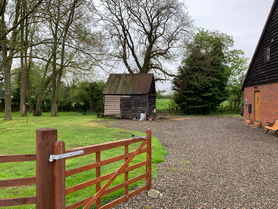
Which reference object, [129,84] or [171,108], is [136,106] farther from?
[171,108]

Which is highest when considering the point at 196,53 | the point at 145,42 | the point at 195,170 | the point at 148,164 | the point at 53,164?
the point at 145,42

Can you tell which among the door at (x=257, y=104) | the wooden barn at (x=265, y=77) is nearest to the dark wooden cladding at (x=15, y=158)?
the wooden barn at (x=265, y=77)

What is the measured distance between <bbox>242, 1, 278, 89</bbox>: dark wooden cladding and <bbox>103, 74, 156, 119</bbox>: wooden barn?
9556 mm

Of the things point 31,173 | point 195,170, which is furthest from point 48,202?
point 195,170

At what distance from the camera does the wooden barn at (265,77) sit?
1209 cm

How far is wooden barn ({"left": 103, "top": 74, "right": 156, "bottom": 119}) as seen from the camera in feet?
66.6

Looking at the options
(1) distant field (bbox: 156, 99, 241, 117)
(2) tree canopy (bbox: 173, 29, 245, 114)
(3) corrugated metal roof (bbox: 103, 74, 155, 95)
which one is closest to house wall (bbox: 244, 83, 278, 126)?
(3) corrugated metal roof (bbox: 103, 74, 155, 95)

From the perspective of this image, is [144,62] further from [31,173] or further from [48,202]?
[48,202]

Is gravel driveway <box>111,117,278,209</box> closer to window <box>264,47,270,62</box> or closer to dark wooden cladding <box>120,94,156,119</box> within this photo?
window <box>264,47,270,62</box>

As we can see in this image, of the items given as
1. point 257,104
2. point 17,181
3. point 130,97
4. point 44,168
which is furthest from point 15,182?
point 130,97

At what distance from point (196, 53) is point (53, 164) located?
27250mm

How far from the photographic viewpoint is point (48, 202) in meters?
2.44

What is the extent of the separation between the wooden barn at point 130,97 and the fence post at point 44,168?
1778 cm

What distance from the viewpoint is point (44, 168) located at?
239cm
